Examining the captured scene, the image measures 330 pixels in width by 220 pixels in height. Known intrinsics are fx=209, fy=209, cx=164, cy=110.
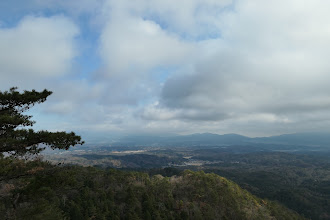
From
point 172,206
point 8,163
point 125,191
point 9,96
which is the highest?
point 9,96

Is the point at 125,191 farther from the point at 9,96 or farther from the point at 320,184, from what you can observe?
the point at 320,184

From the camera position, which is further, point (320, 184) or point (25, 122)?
point (320, 184)

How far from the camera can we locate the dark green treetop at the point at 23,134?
1180 centimetres

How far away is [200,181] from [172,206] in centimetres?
1962

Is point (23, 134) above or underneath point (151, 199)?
above

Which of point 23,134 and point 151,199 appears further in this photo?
point 151,199

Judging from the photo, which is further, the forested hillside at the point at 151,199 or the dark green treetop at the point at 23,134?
the forested hillside at the point at 151,199

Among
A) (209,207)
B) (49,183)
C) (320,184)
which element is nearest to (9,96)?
(49,183)

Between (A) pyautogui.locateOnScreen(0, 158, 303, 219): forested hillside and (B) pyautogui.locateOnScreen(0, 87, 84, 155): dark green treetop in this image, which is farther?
(A) pyautogui.locateOnScreen(0, 158, 303, 219): forested hillside

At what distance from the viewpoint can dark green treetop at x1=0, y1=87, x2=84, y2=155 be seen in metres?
11.8

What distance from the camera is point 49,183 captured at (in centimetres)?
1238

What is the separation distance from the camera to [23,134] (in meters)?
12.1

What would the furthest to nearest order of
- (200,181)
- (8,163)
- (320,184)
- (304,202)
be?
(320,184) → (304,202) → (200,181) → (8,163)

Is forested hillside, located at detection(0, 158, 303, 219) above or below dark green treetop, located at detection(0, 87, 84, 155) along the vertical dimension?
below
